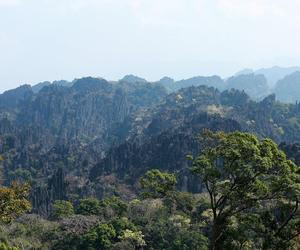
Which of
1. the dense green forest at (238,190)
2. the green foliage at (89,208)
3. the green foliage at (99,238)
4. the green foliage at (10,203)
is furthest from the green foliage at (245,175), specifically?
the green foliage at (89,208)

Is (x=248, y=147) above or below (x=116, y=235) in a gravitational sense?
above

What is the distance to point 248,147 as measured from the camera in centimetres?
2273

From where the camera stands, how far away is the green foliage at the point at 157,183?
26188 millimetres

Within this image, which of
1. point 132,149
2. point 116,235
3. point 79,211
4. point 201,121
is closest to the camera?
point 116,235

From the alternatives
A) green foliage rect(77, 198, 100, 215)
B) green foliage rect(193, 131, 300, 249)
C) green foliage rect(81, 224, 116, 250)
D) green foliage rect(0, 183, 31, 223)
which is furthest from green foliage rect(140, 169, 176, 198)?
green foliage rect(77, 198, 100, 215)

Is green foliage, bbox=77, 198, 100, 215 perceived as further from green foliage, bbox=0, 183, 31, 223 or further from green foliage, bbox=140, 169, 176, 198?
green foliage, bbox=0, 183, 31, 223

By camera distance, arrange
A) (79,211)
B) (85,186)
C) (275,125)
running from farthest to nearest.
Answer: (275,125) → (85,186) → (79,211)

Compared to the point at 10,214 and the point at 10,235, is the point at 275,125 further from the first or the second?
the point at 10,214

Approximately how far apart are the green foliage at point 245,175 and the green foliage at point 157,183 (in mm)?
2540

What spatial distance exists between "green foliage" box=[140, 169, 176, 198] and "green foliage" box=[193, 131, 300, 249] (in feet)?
8.33

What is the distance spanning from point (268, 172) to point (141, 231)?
140 feet

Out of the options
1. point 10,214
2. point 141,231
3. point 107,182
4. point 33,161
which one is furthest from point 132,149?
point 10,214

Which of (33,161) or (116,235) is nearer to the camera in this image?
(116,235)

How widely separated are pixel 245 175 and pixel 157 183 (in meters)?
5.09
